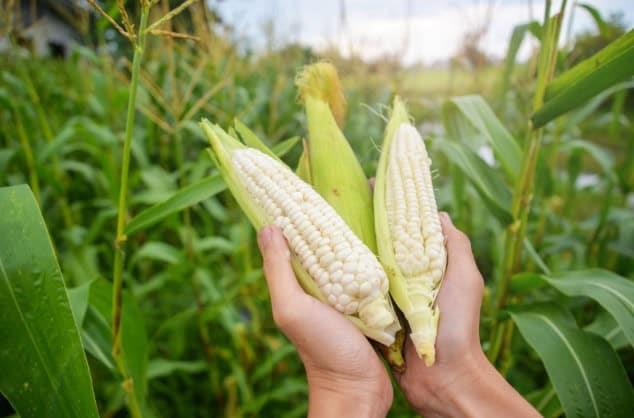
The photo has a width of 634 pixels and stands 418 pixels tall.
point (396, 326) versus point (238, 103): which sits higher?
point (238, 103)

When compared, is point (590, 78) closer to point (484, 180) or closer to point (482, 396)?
point (484, 180)

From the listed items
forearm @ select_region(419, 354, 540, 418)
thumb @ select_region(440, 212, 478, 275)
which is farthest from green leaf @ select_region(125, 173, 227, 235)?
forearm @ select_region(419, 354, 540, 418)

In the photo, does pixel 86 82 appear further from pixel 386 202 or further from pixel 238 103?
pixel 386 202

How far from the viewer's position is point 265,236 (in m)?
1.11

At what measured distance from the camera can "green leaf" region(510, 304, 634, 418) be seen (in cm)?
110

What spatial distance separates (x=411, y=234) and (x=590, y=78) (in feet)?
1.87

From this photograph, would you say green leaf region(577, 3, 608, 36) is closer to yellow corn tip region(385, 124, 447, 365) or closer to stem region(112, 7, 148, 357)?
yellow corn tip region(385, 124, 447, 365)

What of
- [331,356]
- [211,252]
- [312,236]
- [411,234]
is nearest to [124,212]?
[312,236]

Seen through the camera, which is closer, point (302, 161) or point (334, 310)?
point (334, 310)

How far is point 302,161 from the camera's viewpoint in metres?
1.39

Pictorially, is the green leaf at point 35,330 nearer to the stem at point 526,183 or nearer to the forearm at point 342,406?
the forearm at point 342,406

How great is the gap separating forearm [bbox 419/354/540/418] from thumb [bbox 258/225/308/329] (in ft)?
1.38

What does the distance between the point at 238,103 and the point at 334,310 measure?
7.43 feet

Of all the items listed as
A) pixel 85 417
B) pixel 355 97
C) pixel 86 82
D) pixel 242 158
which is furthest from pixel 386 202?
pixel 355 97
